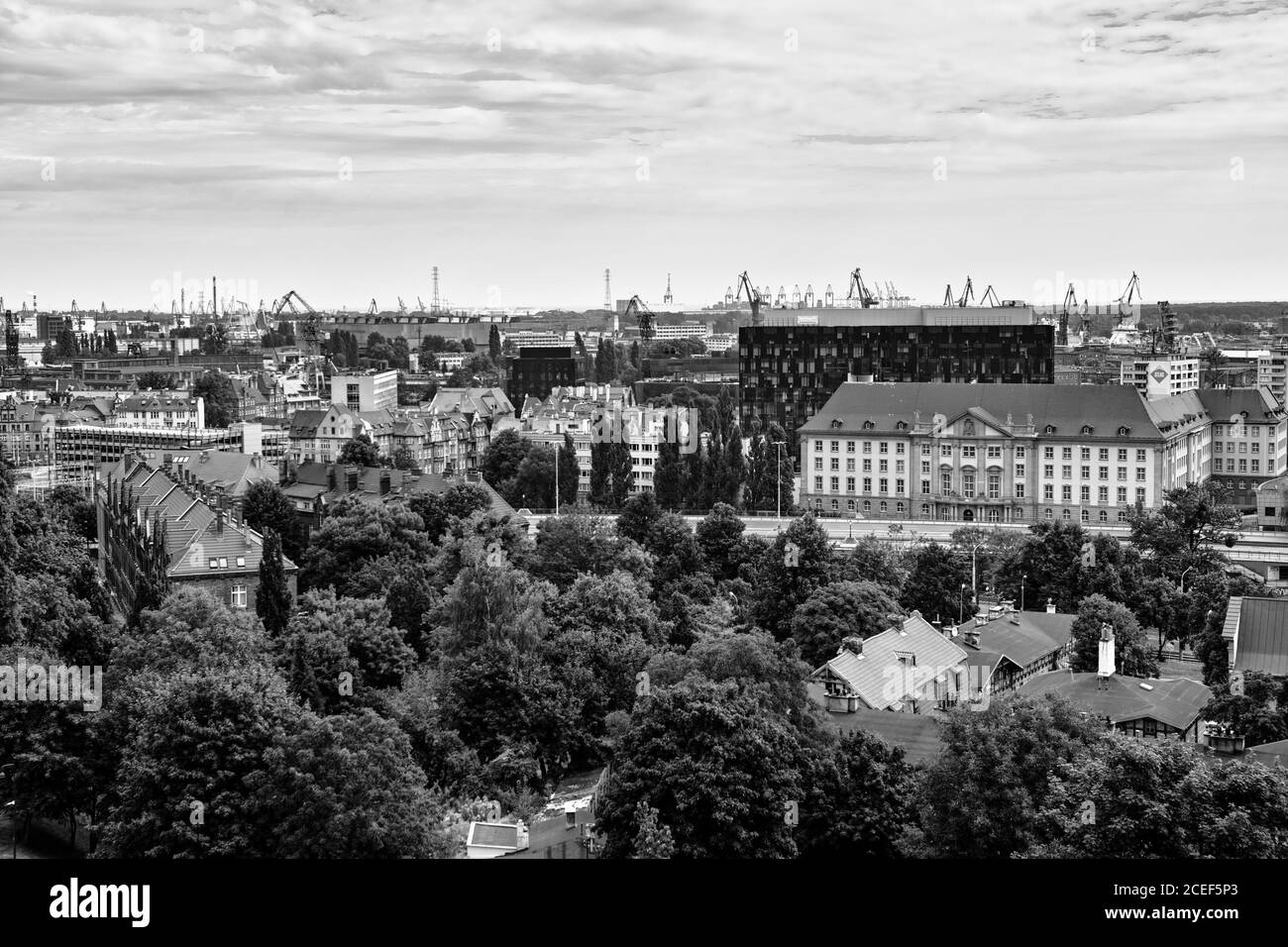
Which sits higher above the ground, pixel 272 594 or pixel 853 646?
pixel 272 594

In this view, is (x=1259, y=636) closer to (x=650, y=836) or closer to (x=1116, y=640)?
(x=1116, y=640)

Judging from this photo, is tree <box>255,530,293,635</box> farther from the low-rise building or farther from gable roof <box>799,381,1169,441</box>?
gable roof <box>799,381,1169,441</box>

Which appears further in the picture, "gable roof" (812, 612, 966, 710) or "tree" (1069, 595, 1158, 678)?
"tree" (1069, 595, 1158, 678)

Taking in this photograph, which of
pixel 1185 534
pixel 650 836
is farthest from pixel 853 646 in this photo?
pixel 1185 534

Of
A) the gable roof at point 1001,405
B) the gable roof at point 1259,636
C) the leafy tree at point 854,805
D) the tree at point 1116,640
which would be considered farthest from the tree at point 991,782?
the gable roof at point 1001,405

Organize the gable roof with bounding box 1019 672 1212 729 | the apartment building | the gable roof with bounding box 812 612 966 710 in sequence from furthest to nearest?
the apartment building → the gable roof with bounding box 812 612 966 710 → the gable roof with bounding box 1019 672 1212 729

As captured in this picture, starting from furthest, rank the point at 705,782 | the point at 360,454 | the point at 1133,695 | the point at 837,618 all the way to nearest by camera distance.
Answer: the point at 360,454
the point at 837,618
the point at 1133,695
the point at 705,782

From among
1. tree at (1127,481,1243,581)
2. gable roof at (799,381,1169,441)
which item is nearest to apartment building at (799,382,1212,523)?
gable roof at (799,381,1169,441)
